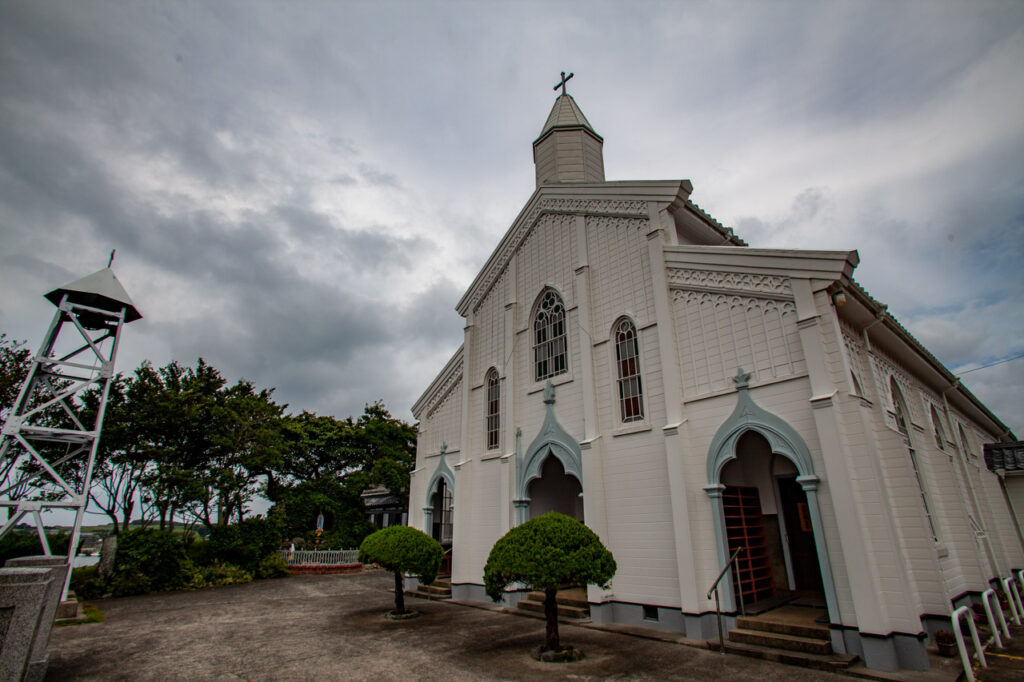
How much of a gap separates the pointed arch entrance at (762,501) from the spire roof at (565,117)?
11.0m

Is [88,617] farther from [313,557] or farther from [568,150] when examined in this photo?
[568,150]

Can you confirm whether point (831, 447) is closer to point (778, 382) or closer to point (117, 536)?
point (778, 382)

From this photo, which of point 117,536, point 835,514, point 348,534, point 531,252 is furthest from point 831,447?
point 348,534

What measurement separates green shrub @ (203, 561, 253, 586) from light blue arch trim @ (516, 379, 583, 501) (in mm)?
13546

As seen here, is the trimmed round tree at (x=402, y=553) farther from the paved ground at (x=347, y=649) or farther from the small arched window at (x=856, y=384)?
the small arched window at (x=856, y=384)

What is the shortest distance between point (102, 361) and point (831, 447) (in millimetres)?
16496

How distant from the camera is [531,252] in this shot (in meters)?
15.0

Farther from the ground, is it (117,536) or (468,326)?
(468,326)

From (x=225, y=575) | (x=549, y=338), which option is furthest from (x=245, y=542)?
(x=549, y=338)

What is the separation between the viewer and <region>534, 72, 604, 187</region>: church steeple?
51.5ft

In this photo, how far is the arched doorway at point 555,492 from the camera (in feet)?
48.1

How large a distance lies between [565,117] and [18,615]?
57.1ft

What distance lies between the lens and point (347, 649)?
28.5 feet

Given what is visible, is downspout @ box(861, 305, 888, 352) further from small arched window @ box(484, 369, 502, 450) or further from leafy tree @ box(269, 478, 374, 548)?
leafy tree @ box(269, 478, 374, 548)
